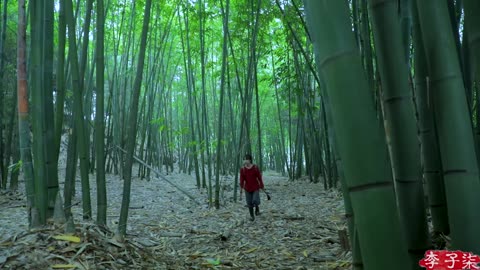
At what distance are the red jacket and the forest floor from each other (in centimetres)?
31

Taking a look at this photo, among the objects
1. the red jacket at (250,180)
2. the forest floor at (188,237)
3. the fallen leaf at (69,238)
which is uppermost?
the red jacket at (250,180)

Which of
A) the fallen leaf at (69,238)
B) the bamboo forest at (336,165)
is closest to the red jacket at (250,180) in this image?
the bamboo forest at (336,165)

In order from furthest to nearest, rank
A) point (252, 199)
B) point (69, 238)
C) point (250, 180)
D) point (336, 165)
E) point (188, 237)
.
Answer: point (250, 180) → point (252, 199) → point (188, 237) → point (336, 165) → point (69, 238)

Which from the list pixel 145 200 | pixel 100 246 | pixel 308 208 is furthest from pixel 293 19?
pixel 100 246

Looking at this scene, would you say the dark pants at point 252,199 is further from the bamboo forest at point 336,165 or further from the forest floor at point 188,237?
the forest floor at point 188,237

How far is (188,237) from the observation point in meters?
3.41

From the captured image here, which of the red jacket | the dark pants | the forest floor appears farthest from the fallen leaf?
the red jacket

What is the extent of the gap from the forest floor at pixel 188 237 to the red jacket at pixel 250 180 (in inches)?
12.2

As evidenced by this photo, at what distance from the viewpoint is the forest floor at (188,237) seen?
6.58 ft

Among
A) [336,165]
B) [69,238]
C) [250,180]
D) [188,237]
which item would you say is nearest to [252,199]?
[250,180]

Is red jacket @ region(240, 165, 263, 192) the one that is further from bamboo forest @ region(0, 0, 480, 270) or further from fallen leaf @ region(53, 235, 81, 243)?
fallen leaf @ region(53, 235, 81, 243)

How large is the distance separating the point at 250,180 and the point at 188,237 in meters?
1.27

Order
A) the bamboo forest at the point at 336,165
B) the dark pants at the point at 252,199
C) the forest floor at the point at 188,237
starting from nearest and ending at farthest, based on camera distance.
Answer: the bamboo forest at the point at 336,165 < the forest floor at the point at 188,237 < the dark pants at the point at 252,199

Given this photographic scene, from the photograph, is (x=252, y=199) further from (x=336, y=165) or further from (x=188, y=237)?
(x=336, y=165)
